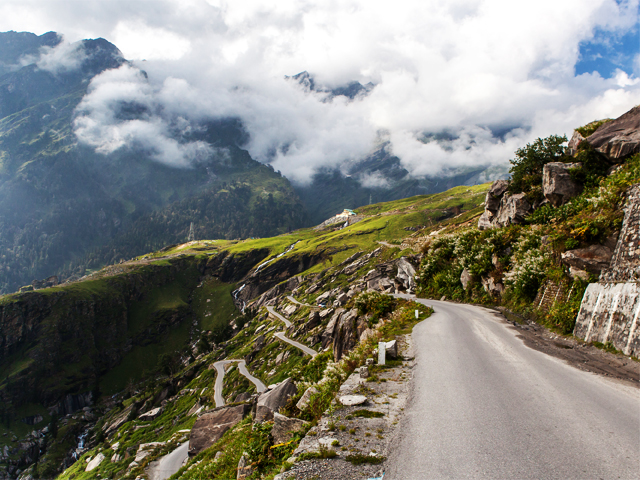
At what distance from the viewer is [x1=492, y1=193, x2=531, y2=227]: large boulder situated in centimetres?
2831

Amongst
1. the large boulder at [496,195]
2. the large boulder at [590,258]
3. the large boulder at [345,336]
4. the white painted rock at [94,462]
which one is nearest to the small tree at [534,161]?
the large boulder at [496,195]

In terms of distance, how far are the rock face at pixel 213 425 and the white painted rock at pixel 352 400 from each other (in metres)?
17.6

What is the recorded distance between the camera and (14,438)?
11269 centimetres

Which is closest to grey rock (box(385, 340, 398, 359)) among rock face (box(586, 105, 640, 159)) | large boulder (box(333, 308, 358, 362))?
large boulder (box(333, 308, 358, 362))

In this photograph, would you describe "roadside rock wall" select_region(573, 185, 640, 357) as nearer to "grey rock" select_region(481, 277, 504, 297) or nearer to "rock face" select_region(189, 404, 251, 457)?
"grey rock" select_region(481, 277, 504, 297)

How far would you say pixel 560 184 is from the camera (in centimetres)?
2380

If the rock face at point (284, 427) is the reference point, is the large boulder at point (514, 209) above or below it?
above

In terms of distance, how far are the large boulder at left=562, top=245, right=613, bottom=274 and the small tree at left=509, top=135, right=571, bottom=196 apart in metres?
13.8

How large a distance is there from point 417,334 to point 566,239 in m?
10.4

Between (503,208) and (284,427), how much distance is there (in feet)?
107

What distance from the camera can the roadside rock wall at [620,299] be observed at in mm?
11461

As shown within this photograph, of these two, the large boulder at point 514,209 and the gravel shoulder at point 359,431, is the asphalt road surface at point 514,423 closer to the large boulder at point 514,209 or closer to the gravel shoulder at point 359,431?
the gravel shoulder at point 359,431

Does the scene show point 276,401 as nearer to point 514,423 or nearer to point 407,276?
point 514,423

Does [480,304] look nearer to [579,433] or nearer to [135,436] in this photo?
[579,433]
